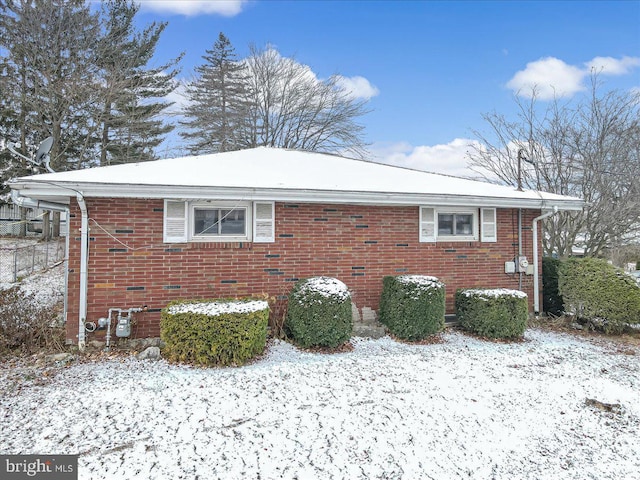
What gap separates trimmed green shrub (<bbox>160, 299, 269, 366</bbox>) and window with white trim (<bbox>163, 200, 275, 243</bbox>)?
1.48 m

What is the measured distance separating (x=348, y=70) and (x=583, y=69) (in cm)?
1116

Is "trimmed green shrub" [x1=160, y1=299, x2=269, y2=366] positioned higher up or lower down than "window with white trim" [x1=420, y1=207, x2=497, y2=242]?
lower down

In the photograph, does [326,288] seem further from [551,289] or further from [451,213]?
[551,289]

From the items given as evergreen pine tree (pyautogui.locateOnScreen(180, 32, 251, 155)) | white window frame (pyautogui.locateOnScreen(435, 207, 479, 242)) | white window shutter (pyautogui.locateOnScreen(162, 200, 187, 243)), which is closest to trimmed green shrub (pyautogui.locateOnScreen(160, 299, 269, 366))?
white window shutter (pyautogui.locateOnScreen(162, 200, 187, 243))

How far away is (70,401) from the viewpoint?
3.73m

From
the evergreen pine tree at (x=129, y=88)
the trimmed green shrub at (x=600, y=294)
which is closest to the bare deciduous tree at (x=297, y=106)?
the evergreen pine tree at (x=129, y=88)

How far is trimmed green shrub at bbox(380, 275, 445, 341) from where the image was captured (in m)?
6.01

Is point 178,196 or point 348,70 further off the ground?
point 348,70

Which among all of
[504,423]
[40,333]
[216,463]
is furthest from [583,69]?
[40,333]

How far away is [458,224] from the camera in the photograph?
7500 millimetres

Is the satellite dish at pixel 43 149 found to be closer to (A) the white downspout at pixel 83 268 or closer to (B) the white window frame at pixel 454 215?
(A) the white downspout at pixel 83 268

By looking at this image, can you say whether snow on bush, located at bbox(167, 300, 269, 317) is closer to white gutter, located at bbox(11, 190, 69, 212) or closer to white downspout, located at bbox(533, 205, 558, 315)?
white gutter, located at bbox(11, 190, 69, 212)

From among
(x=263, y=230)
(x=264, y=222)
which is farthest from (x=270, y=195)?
(x=263, y=230)

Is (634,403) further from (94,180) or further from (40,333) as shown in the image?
(40,333)
